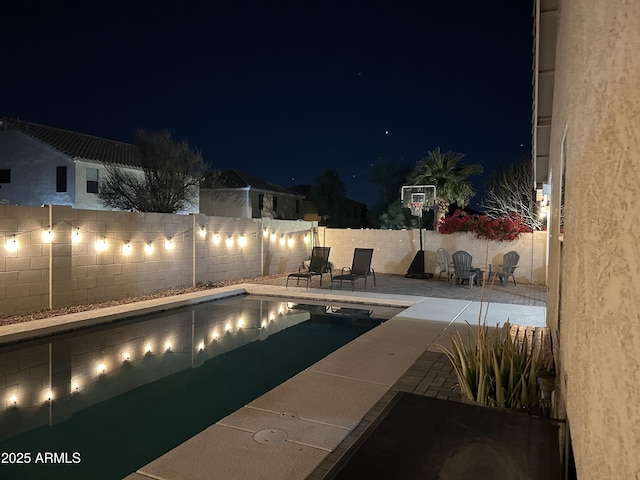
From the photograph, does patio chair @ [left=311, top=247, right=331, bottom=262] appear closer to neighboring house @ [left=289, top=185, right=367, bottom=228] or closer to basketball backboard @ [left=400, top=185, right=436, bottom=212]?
basketball backboard @ [left=400, top=185, right=436, bottom=212]

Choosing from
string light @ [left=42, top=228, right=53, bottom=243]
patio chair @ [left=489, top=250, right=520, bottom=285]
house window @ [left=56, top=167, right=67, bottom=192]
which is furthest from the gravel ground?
house window @ [left=56, top=167, right=67, bottom=192]

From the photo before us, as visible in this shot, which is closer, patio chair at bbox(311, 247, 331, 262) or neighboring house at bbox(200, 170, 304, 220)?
patio chair at bbox(311, 247, 331, 262)

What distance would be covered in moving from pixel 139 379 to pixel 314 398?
102 inches

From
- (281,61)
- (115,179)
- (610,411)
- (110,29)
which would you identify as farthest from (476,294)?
(110,29)

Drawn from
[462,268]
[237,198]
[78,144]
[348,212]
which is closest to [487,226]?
[462,268]

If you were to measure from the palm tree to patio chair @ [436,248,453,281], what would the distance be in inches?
138

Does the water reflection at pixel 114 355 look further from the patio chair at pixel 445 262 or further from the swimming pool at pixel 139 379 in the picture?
the patio chair at pixel 445 262

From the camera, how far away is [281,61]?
141ft

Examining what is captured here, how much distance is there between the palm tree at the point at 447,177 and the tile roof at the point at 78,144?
13.8 metres

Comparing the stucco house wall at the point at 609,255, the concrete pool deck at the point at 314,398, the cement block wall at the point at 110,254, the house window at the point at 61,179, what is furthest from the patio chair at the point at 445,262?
the house window at the point at 61,179

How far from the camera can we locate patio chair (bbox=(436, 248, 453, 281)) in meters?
14.0

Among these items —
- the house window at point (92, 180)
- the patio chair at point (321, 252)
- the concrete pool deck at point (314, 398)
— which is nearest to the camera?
the concrete pool deck at point (314, 398)

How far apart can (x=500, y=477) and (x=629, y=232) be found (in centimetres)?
125

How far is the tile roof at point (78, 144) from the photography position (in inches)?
864
